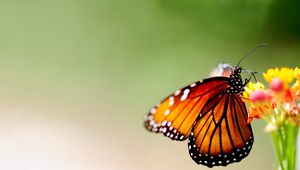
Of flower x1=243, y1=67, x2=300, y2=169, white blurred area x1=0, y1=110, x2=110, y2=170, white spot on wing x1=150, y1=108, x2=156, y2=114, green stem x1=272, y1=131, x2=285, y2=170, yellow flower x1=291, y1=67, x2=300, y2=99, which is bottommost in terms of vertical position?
green stem x1=272, y1=131, x2=285, y2=170

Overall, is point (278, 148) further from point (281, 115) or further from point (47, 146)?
point (47, 146)

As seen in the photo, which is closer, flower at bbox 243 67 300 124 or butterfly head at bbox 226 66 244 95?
flower at bbox 243 67 300 124

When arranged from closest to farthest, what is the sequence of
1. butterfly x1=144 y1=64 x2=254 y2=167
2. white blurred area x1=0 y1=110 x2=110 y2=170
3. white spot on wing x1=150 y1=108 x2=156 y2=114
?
white spot on wing x1=150 y1=108 x2=156 y2=114
butterfly x1=144 y1=64 x2=254 y2=167
white blurred area x1=0 y1=110 x2=110 y2=170

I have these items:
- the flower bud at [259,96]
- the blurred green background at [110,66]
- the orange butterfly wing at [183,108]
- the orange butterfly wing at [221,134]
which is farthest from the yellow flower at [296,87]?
the blurred green background at [110,66]

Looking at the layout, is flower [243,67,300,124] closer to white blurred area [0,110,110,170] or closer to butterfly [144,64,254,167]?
butterfly [144,64,254,167]

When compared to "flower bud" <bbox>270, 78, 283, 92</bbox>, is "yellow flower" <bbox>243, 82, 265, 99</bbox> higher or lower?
higher

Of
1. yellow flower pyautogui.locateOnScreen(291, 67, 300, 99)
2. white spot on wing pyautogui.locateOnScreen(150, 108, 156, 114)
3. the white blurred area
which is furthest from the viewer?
the white blurred area

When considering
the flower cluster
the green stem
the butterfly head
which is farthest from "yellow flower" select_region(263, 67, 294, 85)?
the butterfly head

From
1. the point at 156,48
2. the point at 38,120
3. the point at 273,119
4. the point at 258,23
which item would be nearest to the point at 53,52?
the point at 38,120
